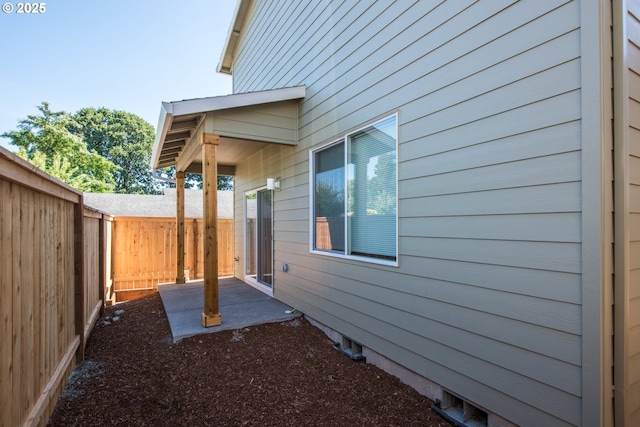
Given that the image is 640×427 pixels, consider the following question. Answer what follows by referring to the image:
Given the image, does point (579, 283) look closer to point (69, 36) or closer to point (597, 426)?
point (597, 426)

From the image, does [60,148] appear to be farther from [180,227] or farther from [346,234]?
[346,234]

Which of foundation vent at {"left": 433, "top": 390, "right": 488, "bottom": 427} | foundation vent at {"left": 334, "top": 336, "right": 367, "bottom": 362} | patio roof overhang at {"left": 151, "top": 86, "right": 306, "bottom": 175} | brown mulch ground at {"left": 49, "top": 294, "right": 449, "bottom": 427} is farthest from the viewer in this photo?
patio roof overhang at {"left": 151, "top": 86, "right": 306, "bottom": 175}

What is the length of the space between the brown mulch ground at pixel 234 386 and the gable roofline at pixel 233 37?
6790 millimetres

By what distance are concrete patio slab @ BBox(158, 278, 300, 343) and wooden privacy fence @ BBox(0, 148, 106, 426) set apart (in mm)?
1234

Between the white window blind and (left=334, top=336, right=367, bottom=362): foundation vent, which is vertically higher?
the white window blind

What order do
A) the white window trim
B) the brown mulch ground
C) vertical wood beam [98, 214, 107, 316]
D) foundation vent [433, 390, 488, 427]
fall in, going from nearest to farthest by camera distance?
1. foundation vent [433, 390, 488, 427]
2. the brown mulch ground
3. the white window trim
4. vertical wood beam [98, 214, 107, 316]

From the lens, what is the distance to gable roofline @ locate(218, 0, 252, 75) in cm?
737

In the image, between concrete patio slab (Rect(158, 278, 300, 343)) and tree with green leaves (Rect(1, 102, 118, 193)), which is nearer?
concrete patio slab (Rect(158, 278, 300, 343))

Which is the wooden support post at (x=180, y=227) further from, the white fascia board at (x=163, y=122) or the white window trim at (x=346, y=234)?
the white window trim at (x=346, y=234)

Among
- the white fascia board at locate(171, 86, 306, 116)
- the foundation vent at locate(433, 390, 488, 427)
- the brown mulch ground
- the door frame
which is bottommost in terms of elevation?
the brown mulch ground

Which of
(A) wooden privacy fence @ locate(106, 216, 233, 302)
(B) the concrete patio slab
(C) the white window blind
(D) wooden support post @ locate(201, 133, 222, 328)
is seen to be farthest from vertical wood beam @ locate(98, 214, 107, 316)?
(C) the white window blind

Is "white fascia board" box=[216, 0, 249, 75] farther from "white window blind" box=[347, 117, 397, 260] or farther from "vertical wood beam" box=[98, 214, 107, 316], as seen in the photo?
"white window blind" box=[347, 117, 397, 260]

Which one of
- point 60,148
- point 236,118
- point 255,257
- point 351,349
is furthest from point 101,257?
point 60,148

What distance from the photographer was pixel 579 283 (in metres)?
1.82
